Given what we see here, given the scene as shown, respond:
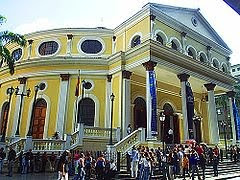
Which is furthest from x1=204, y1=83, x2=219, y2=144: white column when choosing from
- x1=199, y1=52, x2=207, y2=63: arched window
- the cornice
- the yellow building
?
the cornice

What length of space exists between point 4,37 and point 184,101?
44.4ft

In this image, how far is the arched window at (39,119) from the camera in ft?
70.8

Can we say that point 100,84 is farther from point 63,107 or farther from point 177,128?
point 177,128

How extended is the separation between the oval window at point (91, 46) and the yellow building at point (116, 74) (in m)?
0.09

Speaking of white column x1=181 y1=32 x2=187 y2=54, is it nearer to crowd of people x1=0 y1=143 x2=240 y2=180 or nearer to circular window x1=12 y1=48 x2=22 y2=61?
crowd of people x1=0 y1=143 x2=240 y2=180

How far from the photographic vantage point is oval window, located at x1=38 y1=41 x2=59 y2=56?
24250mm

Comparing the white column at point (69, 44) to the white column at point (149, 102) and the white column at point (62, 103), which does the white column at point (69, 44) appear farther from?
the white column at point (149, 102)

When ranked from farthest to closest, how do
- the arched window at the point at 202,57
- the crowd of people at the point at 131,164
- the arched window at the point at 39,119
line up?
the arched window at the point at 202,57 < the arched window at the point at 39,119 < the crowd of people at the point at 131,164

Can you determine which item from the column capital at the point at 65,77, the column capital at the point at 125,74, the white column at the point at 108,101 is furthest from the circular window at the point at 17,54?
the column capital at the point at 125,74

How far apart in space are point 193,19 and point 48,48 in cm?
1434

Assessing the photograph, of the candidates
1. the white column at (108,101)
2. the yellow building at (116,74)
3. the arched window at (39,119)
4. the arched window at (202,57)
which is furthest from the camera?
the arched window at (202,57)

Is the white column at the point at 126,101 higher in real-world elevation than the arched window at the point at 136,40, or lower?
lower

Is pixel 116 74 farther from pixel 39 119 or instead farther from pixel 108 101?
pixel 39 119

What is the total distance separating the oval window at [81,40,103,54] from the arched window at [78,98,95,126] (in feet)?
A: 15.7
